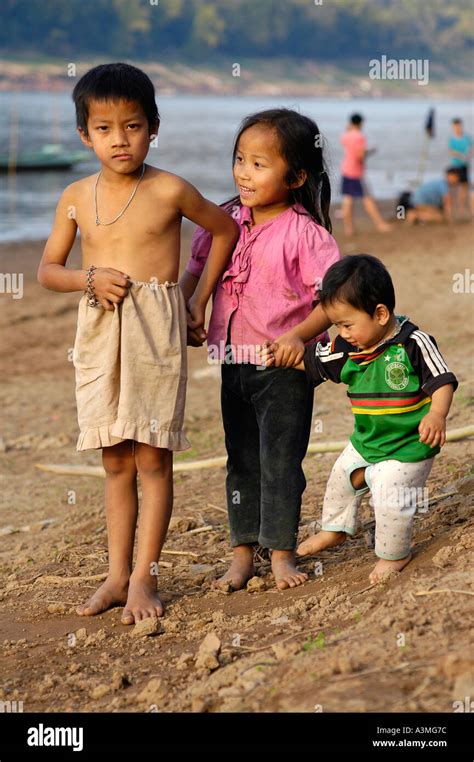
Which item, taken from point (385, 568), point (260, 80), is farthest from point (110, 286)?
point (260, 80)

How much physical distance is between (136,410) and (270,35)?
157 metres

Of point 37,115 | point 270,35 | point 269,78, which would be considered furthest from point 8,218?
point 270,35

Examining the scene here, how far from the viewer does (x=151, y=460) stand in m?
4.08

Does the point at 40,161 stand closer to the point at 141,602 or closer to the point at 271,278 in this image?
the point at 271,278

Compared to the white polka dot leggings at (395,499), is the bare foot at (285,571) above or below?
below

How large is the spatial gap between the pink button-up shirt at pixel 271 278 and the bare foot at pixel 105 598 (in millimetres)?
977

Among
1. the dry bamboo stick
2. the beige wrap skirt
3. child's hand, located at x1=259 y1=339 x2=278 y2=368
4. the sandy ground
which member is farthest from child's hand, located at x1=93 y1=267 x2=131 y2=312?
the dry bamboo stick

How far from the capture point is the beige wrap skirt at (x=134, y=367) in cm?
390

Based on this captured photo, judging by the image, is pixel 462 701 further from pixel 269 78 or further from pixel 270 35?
pixel 270 35

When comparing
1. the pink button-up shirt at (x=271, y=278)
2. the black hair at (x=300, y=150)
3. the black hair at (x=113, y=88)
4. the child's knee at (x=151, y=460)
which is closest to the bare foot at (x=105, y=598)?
the child's knee at (x=151, y=460)

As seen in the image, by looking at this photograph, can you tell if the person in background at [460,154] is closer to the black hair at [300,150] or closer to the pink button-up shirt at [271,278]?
the black hair at [300,150]

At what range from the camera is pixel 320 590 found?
157 inches

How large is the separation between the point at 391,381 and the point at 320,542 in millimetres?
847

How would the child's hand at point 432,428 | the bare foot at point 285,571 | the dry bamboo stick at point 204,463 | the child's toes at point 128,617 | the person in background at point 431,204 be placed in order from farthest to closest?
the person in background at point 431,204 → the dry bamboo stick at point 204,463 → the bare foot at point 285,571 → the child's toes at point 128,617 → the child's hand at point 432,428
